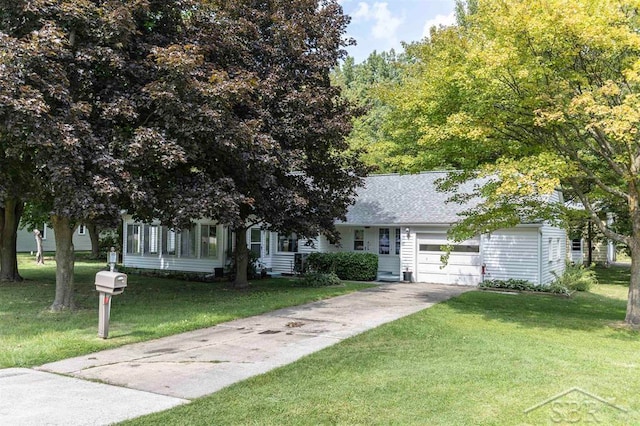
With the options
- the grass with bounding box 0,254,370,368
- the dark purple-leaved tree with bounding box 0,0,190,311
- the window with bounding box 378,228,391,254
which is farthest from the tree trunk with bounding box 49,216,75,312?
the window with bounding box 378,228,391,254

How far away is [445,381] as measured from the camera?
608 cm

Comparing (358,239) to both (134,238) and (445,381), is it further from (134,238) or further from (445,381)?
(445,381)

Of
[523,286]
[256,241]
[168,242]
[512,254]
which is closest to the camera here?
[523,286]

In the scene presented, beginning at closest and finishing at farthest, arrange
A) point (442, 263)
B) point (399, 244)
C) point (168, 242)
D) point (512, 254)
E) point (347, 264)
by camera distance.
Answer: point (512, 254), point (442, 263), point (347, 264), point (399, 244), point (168, 242)

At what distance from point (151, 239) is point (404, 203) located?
41.2 feet

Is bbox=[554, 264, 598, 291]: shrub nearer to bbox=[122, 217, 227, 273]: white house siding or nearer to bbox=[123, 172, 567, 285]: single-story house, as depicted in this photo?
bbox=[123, 172, 567, 285]: single-story house

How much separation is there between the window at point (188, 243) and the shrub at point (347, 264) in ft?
18.8

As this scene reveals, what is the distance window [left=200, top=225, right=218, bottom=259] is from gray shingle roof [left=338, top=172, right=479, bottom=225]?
611 cm

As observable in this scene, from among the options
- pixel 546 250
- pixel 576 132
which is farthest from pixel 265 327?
pixel 546 250

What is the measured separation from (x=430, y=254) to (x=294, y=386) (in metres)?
14.1

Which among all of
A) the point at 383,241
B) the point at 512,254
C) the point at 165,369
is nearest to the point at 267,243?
the point at 383,241

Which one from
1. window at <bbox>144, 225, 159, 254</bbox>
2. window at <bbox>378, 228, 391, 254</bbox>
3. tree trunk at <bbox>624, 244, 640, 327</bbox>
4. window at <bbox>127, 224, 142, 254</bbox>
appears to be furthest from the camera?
window at <bbox>127, 224, 142, 254</bbox>

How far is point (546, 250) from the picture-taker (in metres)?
18.4

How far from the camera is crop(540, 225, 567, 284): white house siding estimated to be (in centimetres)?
1784
